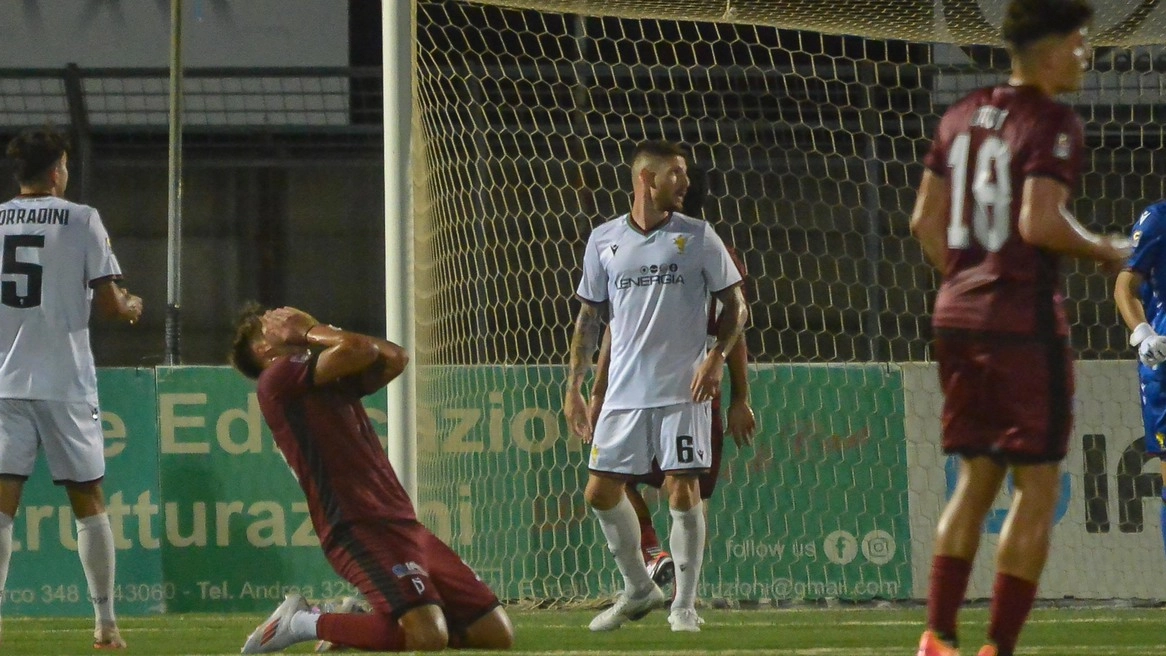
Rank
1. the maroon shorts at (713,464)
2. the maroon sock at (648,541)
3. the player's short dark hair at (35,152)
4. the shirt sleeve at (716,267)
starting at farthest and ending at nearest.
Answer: the maroon sock at (648,541) → the maroon shorts at (713,464) → the shirt sleeve at (716,267) → the player's short dark hair at (35,152)

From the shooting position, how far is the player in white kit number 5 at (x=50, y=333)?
17.0ft

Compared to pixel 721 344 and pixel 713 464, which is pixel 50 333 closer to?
pixel 721 344

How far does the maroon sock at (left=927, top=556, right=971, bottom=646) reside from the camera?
3295mm

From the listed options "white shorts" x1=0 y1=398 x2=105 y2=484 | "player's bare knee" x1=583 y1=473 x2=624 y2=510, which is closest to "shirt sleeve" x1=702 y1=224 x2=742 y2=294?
"player's bare knee" x1=583 y1=473 x2=624 y2=510

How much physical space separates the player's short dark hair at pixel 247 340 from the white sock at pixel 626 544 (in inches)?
56.3

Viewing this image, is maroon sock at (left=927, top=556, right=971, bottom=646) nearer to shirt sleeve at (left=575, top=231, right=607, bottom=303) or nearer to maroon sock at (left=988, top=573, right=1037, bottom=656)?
maroon sock at (left=988, top=573, right=1037, bottom=656)

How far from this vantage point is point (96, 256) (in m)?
5.23

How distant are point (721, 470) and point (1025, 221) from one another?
4335 mm

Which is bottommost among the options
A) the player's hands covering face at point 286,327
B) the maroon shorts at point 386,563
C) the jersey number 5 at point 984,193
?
the maroon shorts at point 386,563

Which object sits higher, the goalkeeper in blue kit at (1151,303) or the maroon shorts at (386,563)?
the goalkeeper in blue kit at (1151,303)

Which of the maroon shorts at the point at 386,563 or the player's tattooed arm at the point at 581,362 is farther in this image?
the player's tattooed arm at the point at 581,362

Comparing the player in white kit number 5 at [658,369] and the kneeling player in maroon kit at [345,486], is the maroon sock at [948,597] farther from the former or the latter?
the player in white kit number 5 at [658,369]

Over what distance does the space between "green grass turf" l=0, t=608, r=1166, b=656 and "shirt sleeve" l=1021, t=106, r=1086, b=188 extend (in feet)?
5.66

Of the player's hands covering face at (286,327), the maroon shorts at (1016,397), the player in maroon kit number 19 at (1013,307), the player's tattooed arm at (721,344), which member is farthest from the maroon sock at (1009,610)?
the player's tattooed arm at (721,344)
